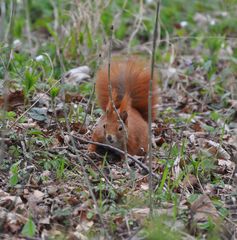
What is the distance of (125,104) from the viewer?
5.62 meters

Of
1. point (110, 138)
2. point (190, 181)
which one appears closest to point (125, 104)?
point (110, 138)

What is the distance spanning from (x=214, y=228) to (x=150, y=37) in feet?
15.5

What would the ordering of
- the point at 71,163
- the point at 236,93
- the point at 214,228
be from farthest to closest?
the point at 236,93
the point at 71,163
the point at 214,228

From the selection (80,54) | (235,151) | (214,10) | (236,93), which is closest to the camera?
(235,151)

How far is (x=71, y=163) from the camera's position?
16.2 feet

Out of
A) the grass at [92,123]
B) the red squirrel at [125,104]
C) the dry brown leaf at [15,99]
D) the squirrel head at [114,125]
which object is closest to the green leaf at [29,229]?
the grass at [92,123]

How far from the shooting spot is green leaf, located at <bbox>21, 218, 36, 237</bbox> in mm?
3979

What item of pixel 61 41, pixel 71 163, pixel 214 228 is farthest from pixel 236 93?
pixel 214 228

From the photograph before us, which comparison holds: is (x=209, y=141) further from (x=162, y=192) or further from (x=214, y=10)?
(x=214, y=10)

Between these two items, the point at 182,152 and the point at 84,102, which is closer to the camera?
the point at 182,152

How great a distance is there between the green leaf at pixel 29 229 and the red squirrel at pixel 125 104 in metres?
1.48

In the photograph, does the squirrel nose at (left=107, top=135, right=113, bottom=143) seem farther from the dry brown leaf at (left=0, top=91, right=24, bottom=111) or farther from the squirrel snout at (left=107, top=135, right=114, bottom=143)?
the dry brown leaf at (left=0, top=91, right=24, bottom=111)

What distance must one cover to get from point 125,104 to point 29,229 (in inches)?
72.3

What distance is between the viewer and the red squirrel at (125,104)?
18.3 ft
